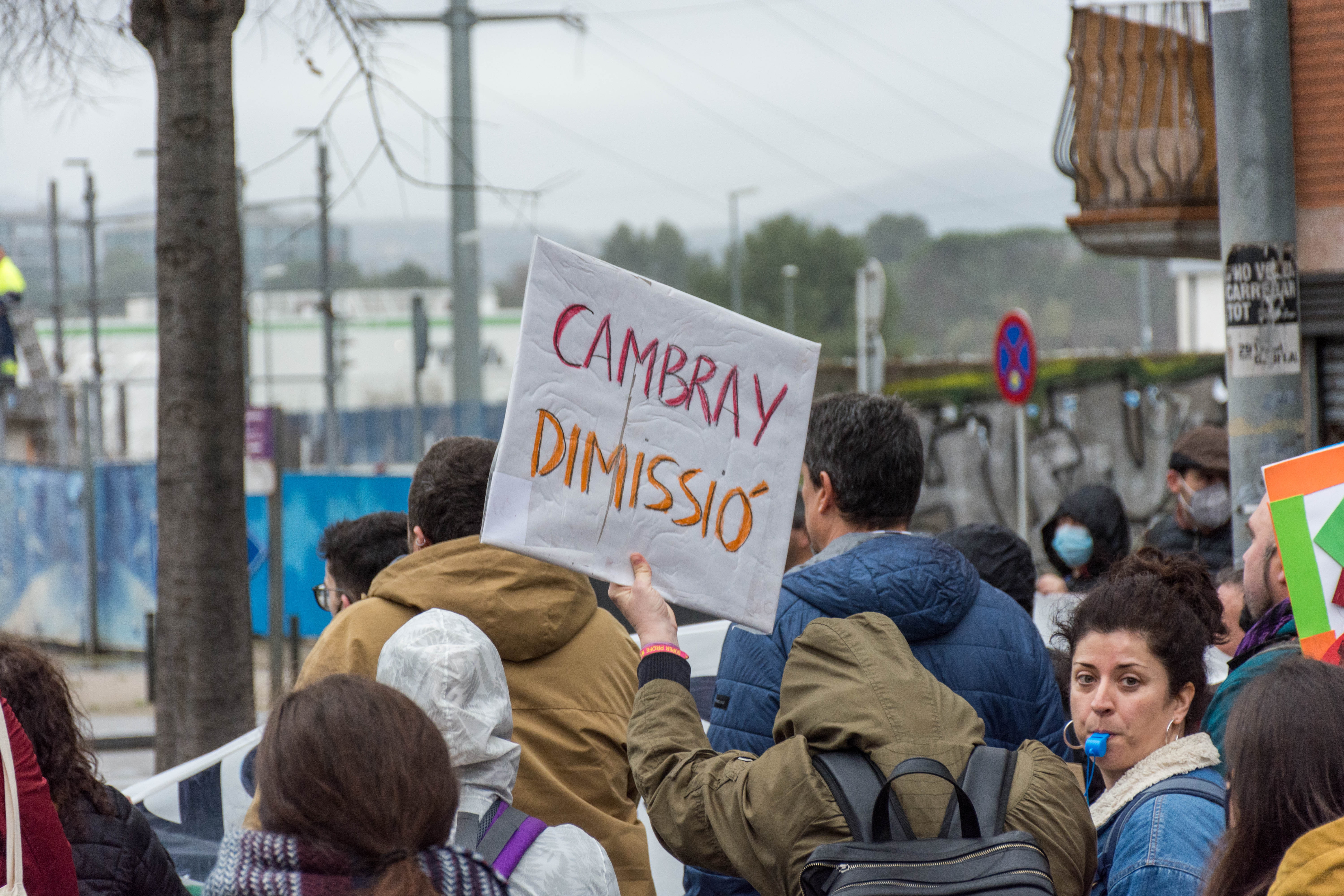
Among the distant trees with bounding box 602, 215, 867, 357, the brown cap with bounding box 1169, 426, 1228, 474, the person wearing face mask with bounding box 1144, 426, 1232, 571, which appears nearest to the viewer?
the person wearing face mask with bounding box 1144, 426, 1232, 571

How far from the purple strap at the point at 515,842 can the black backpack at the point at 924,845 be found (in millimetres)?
483

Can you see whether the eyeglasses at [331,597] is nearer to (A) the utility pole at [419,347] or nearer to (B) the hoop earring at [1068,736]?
(B) the hoop earring at [1068,736]

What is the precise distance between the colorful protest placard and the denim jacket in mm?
538

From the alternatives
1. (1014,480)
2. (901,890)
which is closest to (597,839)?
(901,890)

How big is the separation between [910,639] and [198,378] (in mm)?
3710

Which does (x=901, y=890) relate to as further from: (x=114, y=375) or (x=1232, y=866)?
(x=114, y=375)

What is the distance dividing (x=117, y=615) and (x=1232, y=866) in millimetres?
15492

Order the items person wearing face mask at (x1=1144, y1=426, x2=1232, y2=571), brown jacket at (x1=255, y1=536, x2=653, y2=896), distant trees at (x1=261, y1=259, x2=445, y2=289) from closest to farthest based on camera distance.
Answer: brown jacket at (x1=255, y1=536, x2=653, y2=896) < person wearing face mask at (x1=1144, y1=426, x2=1232, y2=571) < distant trees at (x1=261, y1=259, x2=445, y2=289)

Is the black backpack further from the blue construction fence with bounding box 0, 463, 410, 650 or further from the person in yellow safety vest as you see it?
the person in yellow safety vest

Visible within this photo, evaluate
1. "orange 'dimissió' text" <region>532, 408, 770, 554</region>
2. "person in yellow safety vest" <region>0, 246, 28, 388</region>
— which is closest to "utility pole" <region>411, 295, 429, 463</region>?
"person in yellow safety vest" <region>0, 246, 28, 388</region>

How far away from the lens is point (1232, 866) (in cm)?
186

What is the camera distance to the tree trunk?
539cm

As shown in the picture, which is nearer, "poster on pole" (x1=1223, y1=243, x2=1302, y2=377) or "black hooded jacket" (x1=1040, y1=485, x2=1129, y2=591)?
"poster on pole" (x1=1223, y1=243, x2=1302, y2=377)

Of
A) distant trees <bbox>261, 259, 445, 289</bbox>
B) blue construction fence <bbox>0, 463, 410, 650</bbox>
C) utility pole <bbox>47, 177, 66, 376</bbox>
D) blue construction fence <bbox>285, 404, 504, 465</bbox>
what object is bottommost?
blue construction fence <bbox>0, 463, 410, 650</bbox>
